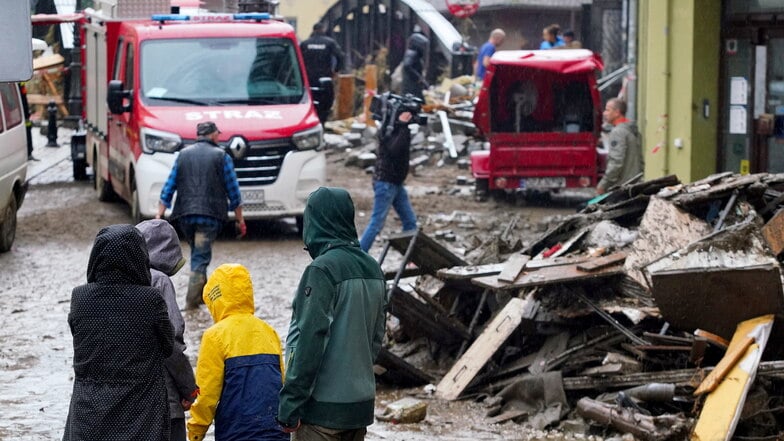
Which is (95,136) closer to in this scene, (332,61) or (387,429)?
(332,61)

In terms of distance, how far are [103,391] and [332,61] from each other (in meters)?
21.0

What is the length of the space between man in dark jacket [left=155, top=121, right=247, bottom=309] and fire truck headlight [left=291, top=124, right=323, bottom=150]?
3544 mm

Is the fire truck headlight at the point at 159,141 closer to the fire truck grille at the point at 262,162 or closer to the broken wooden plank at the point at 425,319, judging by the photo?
the fire truck grille at the point at 262,162

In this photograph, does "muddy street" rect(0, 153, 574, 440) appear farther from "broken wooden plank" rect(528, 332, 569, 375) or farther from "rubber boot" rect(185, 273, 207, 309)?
"broken wooden plank" rect(528, 332, 569, 375)

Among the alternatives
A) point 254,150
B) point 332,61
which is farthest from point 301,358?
point 332,61

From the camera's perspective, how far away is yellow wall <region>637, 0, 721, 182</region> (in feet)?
48.1

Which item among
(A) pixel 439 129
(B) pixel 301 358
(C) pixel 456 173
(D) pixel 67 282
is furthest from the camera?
(A) pixel 439 129

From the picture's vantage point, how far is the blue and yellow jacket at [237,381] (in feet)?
18.0

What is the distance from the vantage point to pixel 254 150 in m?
15.2

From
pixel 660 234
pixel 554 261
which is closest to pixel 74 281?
pixel 554 261

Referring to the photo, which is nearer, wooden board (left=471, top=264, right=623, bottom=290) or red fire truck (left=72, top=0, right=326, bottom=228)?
wooden board (left=471, top=264, right=623, bottom=290)

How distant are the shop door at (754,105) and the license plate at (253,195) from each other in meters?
5.23

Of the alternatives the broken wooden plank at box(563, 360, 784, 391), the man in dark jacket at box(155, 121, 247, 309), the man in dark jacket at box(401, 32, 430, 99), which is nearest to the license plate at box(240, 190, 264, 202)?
the man in dark jacket at box(155, 121, 247, 309)

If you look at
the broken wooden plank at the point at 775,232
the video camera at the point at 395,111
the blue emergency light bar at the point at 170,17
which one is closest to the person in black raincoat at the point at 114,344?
the broken wooden plank at the point at 775,232
